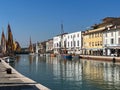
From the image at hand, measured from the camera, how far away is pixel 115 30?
10756cm

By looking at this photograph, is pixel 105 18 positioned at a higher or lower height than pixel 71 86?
higher

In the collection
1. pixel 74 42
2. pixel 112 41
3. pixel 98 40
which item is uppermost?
pixel 74 42

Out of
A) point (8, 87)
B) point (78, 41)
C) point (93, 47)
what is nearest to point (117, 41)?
point (93, 47)

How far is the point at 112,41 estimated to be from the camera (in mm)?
110938

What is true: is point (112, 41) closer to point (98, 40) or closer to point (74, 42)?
point (98, 40)

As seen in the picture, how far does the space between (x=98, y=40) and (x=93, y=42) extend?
24.6ft

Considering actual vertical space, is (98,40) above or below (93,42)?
above

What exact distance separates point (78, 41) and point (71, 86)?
123 m

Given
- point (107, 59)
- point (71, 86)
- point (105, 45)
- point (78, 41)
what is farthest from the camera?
point (78, 41)

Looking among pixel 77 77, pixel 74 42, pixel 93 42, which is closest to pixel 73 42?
pixel 74 42

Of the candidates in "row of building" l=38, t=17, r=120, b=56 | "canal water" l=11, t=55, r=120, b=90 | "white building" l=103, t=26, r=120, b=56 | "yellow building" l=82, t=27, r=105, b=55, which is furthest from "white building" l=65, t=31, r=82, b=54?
"canal water" l=11, t=55, r=120, b=90

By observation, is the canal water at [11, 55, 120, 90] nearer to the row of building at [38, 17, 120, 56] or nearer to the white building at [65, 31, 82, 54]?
the row of building at [38, 17, 120, 56]

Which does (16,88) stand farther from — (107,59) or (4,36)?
(4,36)

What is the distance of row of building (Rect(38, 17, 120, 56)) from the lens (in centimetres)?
10869
